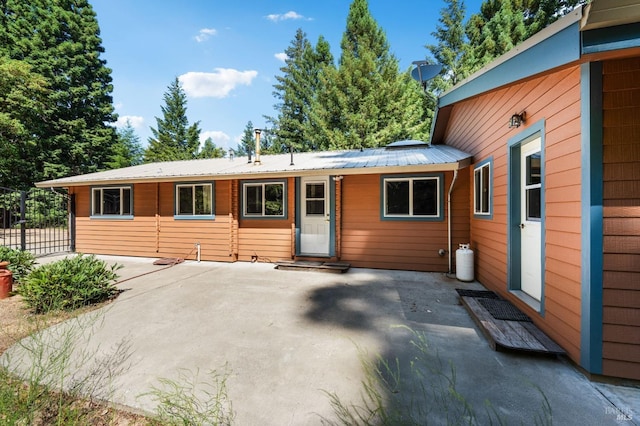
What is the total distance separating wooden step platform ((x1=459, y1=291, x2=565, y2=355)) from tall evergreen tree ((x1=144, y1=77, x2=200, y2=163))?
2772cm

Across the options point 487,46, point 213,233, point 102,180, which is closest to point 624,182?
point 213,233

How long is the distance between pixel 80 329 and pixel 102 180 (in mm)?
5766

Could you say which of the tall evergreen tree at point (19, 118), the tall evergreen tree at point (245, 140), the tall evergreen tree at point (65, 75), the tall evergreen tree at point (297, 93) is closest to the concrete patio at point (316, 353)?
the tall evergreen tree at point (297, 93)

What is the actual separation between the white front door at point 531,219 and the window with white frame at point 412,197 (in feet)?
6.83

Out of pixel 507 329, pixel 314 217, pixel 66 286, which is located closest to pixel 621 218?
pixel 507 329

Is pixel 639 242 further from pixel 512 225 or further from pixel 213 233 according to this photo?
pixel 213 233

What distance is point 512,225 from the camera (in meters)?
3.62

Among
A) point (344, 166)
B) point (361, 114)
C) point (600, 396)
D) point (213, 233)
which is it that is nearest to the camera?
point (600, 396)

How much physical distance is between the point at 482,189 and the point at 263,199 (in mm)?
4852

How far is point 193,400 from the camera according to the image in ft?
6.12

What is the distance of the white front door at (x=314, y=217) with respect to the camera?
6266mm

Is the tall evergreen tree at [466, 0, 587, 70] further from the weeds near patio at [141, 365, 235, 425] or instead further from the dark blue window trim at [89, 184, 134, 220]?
the weeds near patio at [141, 365, 235, 425]

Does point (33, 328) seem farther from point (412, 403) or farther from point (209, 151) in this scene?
point (209, 151)

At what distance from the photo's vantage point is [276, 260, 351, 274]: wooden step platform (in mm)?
5688
